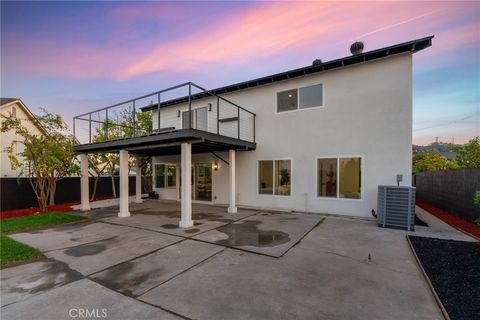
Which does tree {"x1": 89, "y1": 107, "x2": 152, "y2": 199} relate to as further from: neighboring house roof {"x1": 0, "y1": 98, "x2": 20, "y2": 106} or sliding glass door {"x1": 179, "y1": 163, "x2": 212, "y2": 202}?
neighboring house roof {"x1": 0, "y1": 98, "x2": 20, "y2": 106}

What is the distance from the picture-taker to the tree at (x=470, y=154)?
38.3ft

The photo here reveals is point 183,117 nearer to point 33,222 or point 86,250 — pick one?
point 33,222

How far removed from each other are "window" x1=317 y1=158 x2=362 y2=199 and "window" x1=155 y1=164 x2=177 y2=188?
28.4 feet

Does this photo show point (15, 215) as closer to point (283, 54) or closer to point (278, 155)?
point (278, 155)

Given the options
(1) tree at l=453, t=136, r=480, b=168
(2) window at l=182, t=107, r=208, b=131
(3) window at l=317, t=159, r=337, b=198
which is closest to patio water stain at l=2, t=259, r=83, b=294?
(3) window at l=317, t=159, r=337, b=198

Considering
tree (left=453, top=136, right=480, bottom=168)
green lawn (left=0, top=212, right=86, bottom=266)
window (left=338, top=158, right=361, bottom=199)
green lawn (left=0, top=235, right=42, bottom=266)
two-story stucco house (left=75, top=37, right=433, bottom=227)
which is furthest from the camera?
tree (left=453, top=136, right=480, bottom=168)

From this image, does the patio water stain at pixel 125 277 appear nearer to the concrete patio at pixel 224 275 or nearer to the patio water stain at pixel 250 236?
the concrete patio at pixel 224 275

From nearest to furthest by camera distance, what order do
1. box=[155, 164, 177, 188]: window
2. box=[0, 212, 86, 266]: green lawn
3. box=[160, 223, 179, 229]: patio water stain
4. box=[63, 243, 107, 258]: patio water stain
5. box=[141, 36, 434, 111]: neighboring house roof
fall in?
box=[0, 212, 86, 266]: green lawn → box=[63, 243, 107, 258]: patio water stain → box=[141, 36, 434, 111]: neighboring house roof → box=[160, 223, 179, 229]: patio water stain → box=[155, 164, 177, 188]: window

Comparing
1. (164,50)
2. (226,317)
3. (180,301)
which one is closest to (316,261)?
(226,317)

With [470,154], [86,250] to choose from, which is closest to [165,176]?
[86,250]

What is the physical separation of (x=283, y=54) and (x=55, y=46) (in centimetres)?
1083

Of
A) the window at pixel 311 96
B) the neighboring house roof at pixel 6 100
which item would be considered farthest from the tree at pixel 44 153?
the window at pixel 311 96

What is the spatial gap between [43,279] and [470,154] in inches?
740

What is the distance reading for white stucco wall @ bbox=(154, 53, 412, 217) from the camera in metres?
7.09
